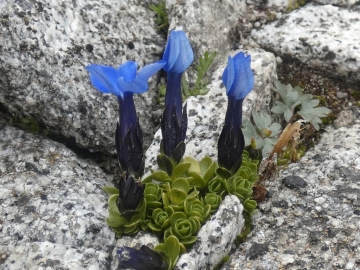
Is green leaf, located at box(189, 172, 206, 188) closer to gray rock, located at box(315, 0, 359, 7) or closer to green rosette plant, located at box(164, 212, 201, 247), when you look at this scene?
green rosette plant, located at box(164, 212, 201, 247)

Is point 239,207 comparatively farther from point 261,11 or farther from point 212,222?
point 261,11

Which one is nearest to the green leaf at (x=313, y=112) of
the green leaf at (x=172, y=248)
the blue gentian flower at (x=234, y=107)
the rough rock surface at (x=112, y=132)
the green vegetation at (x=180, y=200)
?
the rough rock surface at (x=112, y=132)

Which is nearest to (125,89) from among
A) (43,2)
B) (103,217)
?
(103,217)

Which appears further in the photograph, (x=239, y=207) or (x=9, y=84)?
(x=9, y=84)

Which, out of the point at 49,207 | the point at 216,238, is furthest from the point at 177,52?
the point at 49,207

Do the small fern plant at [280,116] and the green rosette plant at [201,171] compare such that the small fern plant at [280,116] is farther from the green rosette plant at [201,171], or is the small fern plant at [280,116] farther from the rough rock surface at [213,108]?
the green rosette plant at [201,171]

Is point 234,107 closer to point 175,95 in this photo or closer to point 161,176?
point 175,95
